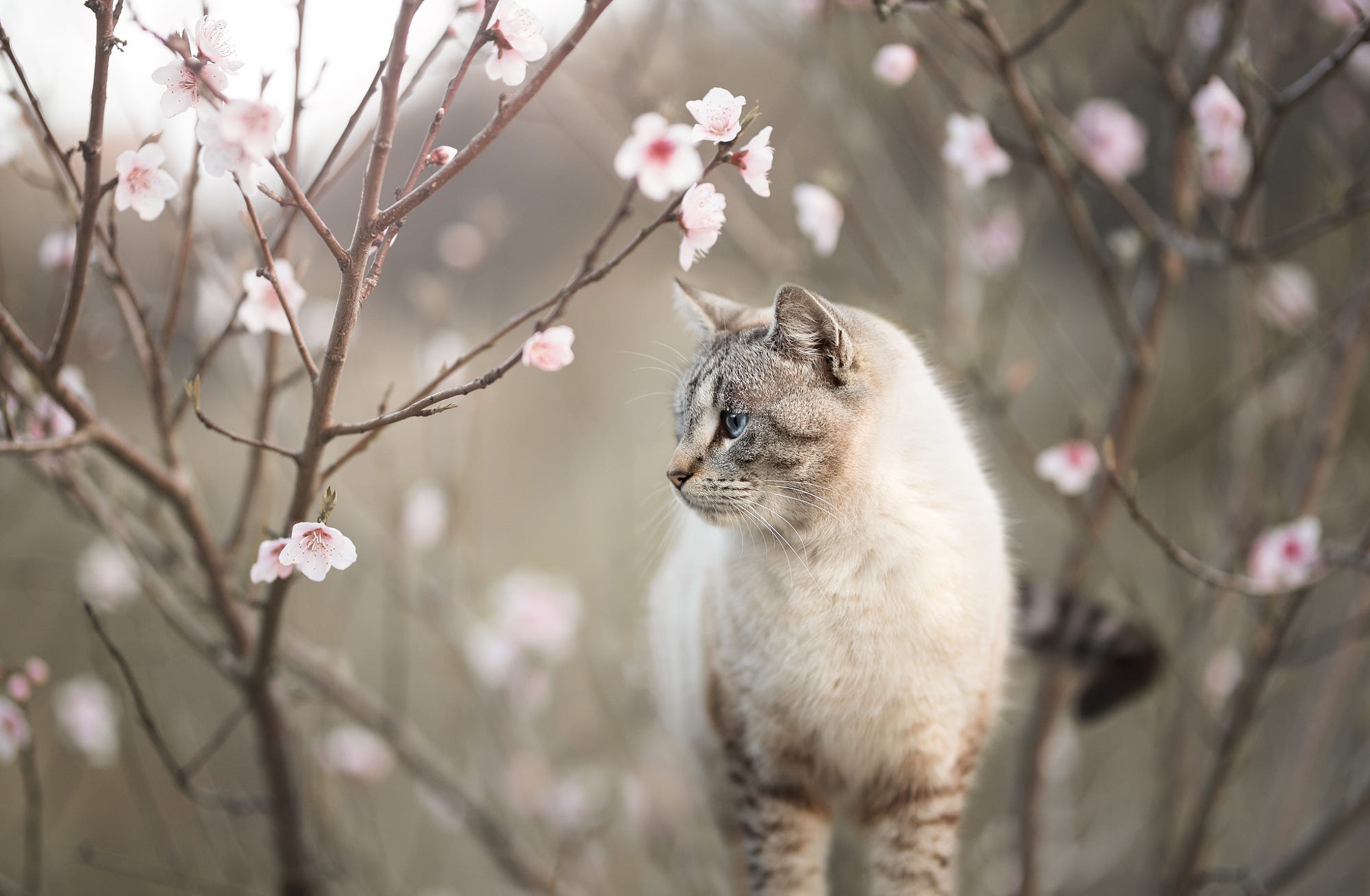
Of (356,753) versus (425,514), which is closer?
(356,753)

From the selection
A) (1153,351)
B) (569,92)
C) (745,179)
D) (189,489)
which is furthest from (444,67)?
(1153,351)

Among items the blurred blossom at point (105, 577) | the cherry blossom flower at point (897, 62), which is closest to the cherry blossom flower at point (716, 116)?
the cherry blossom flower at point (897, 62)

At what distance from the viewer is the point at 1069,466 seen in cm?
148

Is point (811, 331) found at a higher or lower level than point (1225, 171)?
lower

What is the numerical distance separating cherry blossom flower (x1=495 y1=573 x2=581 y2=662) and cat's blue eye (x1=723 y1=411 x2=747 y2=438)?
134cm

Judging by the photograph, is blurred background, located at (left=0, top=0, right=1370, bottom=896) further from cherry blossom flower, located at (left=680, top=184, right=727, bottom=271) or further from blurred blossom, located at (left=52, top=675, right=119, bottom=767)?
cherry blossom flower, located at (left=680, top=184, right=727, bottom=271)

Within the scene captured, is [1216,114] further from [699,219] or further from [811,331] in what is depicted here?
[699,219]

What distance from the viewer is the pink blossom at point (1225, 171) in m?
1.73

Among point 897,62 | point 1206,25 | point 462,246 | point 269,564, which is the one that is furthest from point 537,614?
point 1206,25

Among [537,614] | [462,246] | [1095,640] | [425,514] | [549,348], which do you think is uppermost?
[462,246]

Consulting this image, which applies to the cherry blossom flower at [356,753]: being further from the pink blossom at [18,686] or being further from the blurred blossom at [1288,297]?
the blurred blossom at [1288,297]

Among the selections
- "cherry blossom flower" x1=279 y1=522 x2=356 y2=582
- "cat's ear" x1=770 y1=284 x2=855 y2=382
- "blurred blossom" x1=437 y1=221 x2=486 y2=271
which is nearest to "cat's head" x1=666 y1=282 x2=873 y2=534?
"cat's ear" x1=770 y1=284 x2=855 y2=382

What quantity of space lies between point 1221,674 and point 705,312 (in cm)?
165

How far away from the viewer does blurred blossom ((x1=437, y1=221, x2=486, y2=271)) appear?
2.00m
